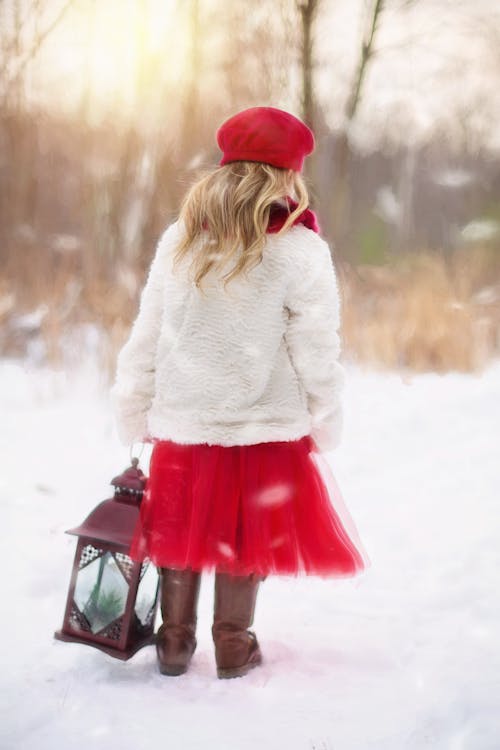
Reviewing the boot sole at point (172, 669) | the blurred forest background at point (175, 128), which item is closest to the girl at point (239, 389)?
the boot sole at point (172, 669)

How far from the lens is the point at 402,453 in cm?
329

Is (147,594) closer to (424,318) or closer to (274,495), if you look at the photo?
(274,495)

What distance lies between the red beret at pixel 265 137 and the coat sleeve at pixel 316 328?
0.19 meters

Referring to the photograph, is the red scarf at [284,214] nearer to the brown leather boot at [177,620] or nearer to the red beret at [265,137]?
the red beret at [265,137]

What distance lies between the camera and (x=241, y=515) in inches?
64.2

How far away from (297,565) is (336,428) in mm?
311

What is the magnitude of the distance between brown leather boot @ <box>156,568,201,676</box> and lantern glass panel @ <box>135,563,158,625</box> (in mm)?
65

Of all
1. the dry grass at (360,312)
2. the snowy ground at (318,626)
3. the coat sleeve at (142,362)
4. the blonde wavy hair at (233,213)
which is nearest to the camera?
the snowy ground at (318,626)

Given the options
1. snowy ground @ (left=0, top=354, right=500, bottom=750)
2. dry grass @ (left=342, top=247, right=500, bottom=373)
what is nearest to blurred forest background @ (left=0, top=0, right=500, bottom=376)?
dry grass @ (left=342, top=247, right=500, bottom=373)

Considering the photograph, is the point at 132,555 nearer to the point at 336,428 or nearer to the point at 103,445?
the point at 336,428

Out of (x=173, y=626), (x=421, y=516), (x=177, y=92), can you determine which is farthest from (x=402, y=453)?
(x=177, y=92)

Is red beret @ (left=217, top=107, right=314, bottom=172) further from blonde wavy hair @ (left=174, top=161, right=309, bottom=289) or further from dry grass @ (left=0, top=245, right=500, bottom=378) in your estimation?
dry grass @ (left=0, top=245, right=500, bottom=378)

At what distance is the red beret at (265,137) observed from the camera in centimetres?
158

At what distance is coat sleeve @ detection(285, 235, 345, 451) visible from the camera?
62.1 inches
